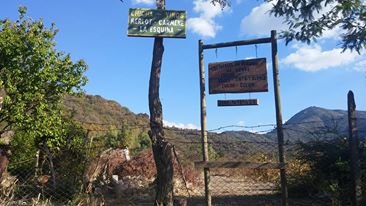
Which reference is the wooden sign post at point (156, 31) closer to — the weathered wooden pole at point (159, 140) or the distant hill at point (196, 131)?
the weathered wooden pole at point (159, 140)

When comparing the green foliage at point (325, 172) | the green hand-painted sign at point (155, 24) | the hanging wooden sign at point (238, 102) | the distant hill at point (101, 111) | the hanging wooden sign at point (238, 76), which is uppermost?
the distant hill at point (101, 111)

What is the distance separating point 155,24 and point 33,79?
439 centimetres

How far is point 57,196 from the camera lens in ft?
37.4

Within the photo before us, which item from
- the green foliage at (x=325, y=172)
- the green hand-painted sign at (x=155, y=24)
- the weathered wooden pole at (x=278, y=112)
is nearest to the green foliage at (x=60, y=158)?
the green hand-painted sign at (x=155, y=24)

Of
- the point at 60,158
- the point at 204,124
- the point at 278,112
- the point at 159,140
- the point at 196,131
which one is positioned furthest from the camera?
the point at 196,131

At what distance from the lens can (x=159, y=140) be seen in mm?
9477

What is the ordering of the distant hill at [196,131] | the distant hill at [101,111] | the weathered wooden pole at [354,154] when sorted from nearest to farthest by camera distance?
the weathered wooden pole at [354,154] < the distant hill at [196,131] < the distant hill at [101,111]

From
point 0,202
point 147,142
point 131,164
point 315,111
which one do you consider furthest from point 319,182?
point 315,111

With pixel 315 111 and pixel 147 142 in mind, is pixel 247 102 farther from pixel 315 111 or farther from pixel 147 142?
pixel 315 111

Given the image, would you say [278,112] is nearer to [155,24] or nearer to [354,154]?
[354,154]

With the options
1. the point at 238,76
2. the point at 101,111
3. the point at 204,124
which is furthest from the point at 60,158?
the point at 101,111

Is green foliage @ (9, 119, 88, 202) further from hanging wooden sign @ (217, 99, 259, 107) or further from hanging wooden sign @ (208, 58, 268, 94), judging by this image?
hanging wooden sign @ (208, 58, 268, 94)

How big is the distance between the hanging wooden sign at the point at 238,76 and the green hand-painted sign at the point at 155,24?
0.95m

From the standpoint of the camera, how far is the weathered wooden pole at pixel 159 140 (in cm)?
918
